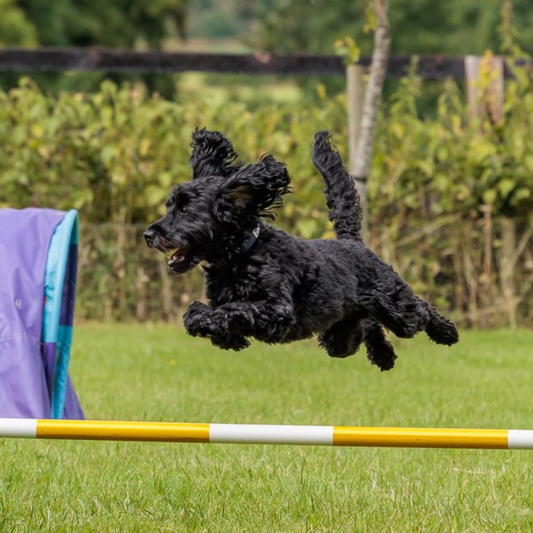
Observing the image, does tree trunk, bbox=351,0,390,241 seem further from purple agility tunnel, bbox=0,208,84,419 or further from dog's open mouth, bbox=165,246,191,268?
dog's open mouth, bbox=165,246,191,268

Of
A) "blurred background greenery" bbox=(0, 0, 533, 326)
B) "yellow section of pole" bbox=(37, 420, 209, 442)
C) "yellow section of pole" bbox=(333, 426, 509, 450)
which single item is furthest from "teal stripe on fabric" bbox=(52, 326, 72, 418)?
"blurred background greenery" bbox=(0, 0, 533, 326)

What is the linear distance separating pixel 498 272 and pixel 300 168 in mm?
2044

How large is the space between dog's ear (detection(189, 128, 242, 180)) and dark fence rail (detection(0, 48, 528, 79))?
20.4 ft

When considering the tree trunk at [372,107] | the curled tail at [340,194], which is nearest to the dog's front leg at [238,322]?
the curled tail at [340,194]

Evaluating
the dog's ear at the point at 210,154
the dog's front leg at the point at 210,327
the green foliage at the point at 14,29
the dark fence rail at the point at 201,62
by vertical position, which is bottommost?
the dog's front leg at the point at 210,327

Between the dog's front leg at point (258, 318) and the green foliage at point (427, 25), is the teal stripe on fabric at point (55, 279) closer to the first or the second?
the dog's front leg at point (258, 318)

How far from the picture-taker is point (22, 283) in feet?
18.1

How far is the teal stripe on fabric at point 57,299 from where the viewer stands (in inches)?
216

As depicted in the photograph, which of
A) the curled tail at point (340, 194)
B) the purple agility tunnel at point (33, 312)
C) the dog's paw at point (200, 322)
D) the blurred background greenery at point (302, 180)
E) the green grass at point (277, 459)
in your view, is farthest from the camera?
the blurred background greenery at point (302, 180)

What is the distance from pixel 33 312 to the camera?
5441mm

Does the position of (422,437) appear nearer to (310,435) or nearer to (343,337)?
(310,435)

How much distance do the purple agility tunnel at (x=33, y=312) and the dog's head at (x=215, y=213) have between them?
1.78 m

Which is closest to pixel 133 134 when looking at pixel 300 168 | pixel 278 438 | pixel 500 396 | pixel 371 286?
pixel 300 168

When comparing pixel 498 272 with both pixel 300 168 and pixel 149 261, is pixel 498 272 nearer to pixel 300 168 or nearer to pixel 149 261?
pixel 300 168
